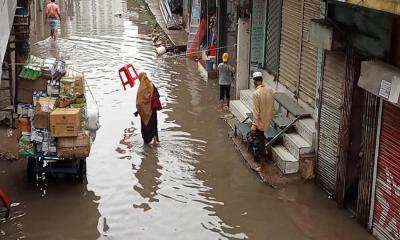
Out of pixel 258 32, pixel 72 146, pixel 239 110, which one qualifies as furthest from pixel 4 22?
pixel 258 32

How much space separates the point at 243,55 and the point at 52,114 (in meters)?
6.87

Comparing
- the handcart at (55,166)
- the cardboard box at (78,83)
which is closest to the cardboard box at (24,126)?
the handcart at (55,166)

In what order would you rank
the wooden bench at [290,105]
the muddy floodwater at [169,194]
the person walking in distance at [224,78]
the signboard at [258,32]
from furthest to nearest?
the person walking in distance at [224,78]
the signboard at [258,32]
the wooden bench at [290,105]
the muddy floodwater at [169,194]

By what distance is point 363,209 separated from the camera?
953 cm

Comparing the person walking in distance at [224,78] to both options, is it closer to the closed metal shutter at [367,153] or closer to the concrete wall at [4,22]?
the concrete wall at [4,22]

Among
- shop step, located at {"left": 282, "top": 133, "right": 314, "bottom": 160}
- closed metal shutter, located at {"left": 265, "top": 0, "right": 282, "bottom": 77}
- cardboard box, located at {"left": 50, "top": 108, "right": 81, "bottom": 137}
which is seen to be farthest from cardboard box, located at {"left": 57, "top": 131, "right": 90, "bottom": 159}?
closed metal shutter, located at {"left": 265, "top": 0, "right": 282, "bottom": 77}

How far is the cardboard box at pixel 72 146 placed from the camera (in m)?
10.4

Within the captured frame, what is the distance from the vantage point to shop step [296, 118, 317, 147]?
1129cm

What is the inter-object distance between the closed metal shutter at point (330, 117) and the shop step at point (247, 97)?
374cm

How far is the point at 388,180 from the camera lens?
8867mm

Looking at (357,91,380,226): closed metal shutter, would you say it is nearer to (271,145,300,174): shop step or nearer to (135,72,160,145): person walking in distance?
(271,145,300,174): shop step

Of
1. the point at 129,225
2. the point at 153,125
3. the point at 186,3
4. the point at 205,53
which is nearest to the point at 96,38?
the point at 186,3

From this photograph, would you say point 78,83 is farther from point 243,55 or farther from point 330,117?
point 243,55

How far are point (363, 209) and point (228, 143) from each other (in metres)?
4.60
